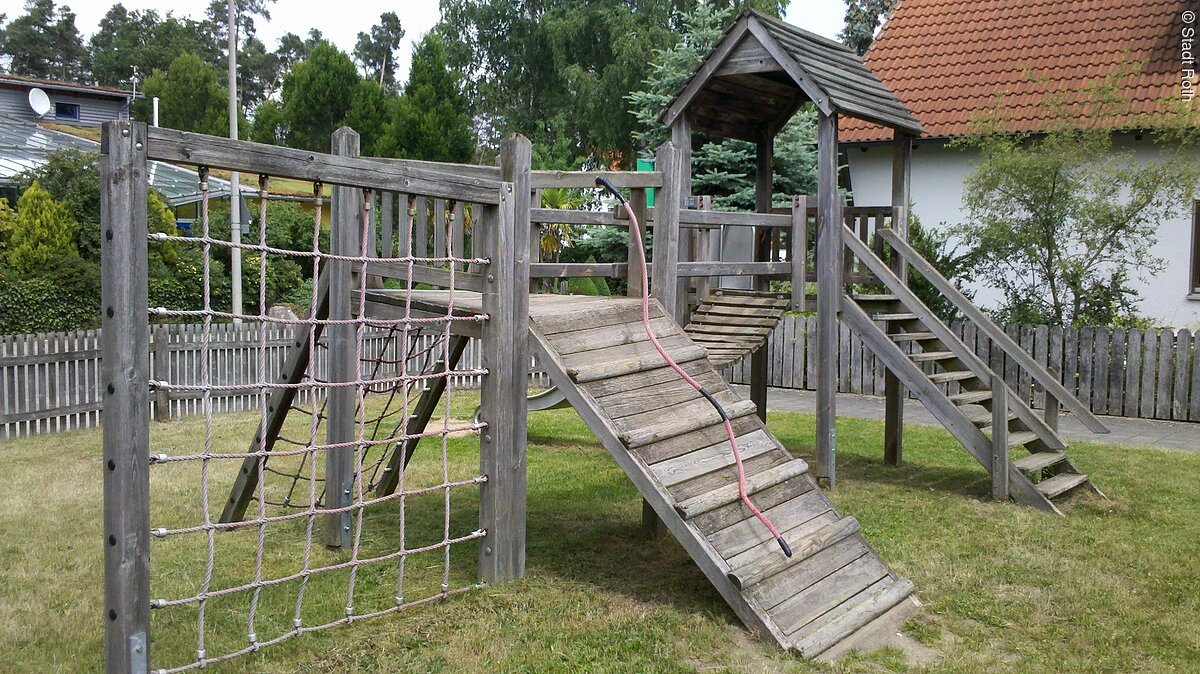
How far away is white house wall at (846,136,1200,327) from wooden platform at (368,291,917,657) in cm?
1026

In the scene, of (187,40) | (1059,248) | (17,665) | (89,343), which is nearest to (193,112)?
(187,40)

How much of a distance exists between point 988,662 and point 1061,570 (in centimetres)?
169

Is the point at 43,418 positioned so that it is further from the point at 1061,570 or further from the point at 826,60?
the point at 1061,570

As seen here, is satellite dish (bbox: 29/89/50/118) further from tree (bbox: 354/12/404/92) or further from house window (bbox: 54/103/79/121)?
tree (bbox: 354/12/404/92)

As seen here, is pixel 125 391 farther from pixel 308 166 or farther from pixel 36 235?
pixel 36 235

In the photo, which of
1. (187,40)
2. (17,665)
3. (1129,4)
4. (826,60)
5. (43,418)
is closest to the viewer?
(17,665)

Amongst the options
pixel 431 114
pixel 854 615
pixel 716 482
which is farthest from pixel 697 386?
pixel 431 114

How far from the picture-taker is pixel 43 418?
10820 mm

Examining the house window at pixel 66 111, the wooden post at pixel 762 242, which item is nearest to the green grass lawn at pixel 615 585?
the wooden post at pixel 762 242

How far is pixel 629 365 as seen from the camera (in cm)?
580

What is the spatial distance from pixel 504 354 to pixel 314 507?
127 cm

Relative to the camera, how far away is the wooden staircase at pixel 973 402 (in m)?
7.80

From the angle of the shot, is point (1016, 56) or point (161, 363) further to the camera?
point (1016, 56)

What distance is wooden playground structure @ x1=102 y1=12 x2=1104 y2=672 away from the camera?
3.96 m
